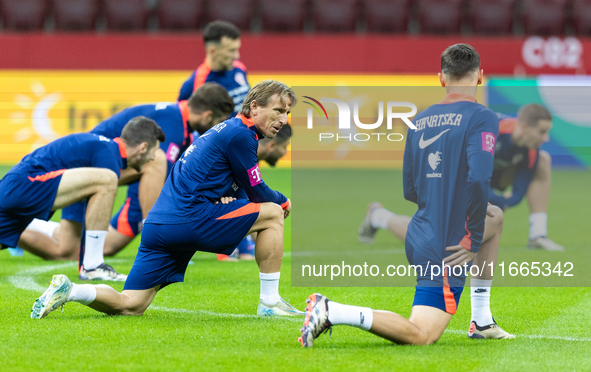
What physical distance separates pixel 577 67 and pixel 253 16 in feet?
21.7

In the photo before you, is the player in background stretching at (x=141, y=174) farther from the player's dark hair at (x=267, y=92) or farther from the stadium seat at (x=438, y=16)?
the stadium seat at (x=438, y=16)

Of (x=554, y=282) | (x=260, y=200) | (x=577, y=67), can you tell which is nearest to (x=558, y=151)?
(x=577, y=67)

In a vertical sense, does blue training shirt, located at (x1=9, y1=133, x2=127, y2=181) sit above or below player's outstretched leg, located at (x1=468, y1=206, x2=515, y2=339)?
above

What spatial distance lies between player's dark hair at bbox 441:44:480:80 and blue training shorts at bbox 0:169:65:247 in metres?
3.37

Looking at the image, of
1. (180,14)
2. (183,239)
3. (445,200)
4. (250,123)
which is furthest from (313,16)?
(445,200)

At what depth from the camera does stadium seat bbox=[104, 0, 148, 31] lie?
15430 mm

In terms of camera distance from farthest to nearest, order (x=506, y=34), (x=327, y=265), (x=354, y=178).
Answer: (x=506, y=34) < (x=354, y=178) < (x=327, y=265)

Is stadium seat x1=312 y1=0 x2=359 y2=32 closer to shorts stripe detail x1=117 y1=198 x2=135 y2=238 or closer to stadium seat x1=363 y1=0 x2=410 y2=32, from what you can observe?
stadium seat x1=363 y1=0 x2=410 y2=32

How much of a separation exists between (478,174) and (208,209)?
5.33ft

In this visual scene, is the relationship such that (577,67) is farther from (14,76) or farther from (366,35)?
(14,76)

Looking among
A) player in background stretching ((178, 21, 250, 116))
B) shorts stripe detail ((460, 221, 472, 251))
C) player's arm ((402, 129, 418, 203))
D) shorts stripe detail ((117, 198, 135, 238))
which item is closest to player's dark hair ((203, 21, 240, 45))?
player in background stretching ((178, 21, 250, 116))

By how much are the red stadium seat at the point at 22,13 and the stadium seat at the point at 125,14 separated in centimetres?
131

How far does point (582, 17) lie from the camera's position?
16203mm

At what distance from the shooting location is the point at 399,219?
25.6 feet
